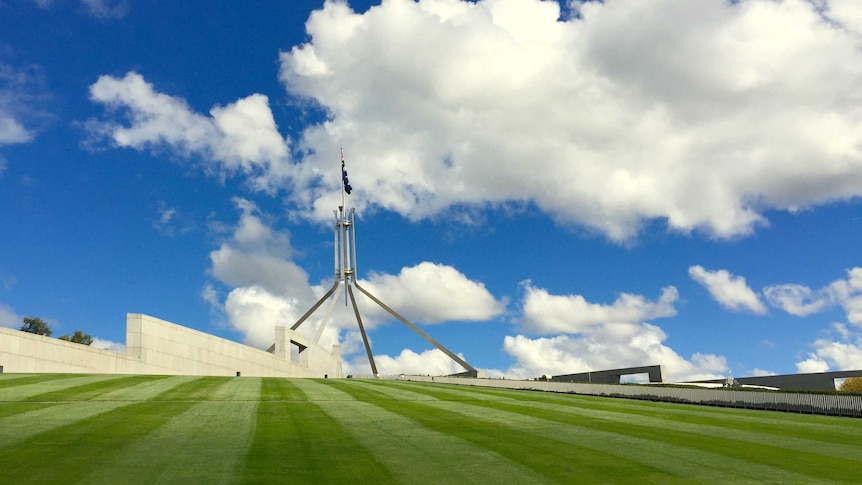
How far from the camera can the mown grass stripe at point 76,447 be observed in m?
14.3

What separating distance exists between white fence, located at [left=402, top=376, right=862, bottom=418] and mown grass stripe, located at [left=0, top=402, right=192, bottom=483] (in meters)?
26.6

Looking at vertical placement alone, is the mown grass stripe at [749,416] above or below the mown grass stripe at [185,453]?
below

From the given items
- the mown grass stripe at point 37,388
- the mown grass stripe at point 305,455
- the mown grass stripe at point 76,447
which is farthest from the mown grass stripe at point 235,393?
the mown grass stripe at point 37,388

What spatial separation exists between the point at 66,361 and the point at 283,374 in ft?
108

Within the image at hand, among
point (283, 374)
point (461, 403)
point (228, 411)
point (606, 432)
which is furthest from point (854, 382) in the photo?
point (228, 411)

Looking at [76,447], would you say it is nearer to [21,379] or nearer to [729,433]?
[729,433]

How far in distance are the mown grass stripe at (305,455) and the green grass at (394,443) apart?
47 millimetres

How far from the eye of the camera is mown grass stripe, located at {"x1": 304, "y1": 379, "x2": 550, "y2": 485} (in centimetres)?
1427

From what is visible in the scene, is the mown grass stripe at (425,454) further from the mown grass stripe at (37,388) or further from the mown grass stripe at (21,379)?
the mown grass stripe at (21,379)

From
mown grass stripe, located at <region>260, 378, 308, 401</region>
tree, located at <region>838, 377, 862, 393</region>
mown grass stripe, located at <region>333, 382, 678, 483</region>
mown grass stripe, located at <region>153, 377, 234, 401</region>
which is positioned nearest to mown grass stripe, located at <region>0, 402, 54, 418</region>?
mown grass stripe, located at <region>153, 377, 234, 401</region>

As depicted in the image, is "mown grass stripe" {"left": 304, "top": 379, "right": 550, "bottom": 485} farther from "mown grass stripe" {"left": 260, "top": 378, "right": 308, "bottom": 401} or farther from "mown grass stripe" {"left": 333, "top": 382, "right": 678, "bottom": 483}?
"mown grass stripe" {"left": 260, "top": 378, "right": 308, "bottom": 401}

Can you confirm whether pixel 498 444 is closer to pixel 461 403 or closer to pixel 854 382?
pixel 461 403

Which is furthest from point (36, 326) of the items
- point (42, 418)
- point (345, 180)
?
point (42, 418)

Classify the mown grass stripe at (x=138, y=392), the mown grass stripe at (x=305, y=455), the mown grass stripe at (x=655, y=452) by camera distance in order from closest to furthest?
the mown grass stripe at (x=305, y=455) → the mown grass stripe at (x=655, y=452) → the mown grass stripe at (x=138, y=392)
